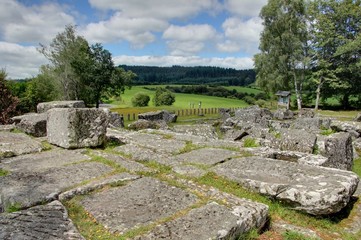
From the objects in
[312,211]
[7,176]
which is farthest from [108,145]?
[312,211]

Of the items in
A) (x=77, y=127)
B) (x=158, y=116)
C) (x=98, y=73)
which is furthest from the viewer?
(x=98, y=73)

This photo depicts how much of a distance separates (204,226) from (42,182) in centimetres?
262

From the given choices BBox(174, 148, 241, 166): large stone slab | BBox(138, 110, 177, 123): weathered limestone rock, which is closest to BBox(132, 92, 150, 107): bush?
BBox(138, 110, 177, 123): weathered limestone rock

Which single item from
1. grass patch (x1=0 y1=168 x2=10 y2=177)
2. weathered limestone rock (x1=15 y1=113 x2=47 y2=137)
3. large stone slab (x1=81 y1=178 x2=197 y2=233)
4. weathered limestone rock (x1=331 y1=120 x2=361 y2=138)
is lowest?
weathered limestone rock (x1=331 y1=120 x2=361 y2=138)

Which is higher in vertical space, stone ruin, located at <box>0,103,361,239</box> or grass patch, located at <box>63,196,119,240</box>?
stone ruin, located at <box>0,103,361,239</box>

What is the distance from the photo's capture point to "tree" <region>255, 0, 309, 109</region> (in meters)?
44.5

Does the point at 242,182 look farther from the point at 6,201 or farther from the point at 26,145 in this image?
the point at 26,145

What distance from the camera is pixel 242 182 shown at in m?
4.68

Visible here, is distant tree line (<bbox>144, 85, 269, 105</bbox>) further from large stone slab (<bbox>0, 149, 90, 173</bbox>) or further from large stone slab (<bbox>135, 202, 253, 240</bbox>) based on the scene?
large stone slab (<bbox>135, 202, 253, 240</bbox>)

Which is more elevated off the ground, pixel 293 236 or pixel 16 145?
pixel 16 145

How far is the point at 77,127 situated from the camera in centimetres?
656

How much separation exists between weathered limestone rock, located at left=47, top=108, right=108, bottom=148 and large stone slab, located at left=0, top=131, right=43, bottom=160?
442 mm

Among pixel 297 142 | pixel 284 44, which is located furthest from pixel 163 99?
pixel 297 142

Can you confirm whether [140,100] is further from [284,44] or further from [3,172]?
[3,172]
